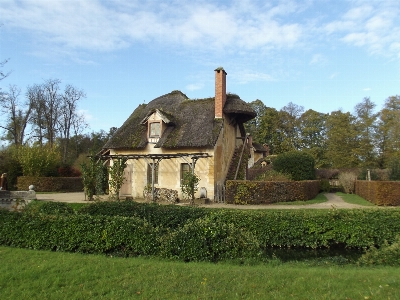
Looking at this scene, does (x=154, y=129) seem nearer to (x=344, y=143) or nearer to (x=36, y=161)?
(x=36, y=161)

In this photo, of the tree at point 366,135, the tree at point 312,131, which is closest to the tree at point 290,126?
the tree at point 312,131

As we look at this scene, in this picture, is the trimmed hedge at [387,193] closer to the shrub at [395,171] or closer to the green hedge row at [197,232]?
the shrub at [395,171]

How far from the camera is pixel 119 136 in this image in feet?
74.5

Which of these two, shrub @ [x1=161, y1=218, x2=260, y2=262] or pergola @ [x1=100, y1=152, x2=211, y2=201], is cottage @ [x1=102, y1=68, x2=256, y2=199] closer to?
pergola @ [x1=100, y1=152, x2=211, y2=201]

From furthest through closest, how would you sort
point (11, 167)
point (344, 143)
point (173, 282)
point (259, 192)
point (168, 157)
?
point (344, 143), point (11, 167), point (168, 157), point (259, 192), point (173, 282)

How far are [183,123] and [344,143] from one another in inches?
1061

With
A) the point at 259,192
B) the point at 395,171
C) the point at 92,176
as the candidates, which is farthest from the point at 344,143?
the point at 92,176

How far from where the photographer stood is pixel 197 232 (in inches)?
312

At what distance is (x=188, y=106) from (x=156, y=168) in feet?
16.5

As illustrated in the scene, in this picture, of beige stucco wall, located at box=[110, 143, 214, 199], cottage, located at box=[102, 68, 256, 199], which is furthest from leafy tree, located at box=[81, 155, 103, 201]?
beige stucco wall, located at box=[110, 143, 214, 199]

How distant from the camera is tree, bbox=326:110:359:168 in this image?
130 ft

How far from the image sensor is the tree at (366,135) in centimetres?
3869

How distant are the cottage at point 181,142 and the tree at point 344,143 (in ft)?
72.0

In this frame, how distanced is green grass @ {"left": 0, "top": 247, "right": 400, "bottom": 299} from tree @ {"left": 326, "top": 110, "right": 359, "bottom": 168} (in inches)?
1452
